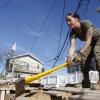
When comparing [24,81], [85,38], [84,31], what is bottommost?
[24,81]

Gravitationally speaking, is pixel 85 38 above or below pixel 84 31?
below

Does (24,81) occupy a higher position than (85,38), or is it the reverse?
(85,38)

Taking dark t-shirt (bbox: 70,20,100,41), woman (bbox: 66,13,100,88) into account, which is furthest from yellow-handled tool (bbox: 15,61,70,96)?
dark t-shirt (bbox: 70,20,100,41)

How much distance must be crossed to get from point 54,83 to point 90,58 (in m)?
25.7

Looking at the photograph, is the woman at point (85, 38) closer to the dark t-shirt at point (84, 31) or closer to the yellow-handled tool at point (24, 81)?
the dark t-shirt at point (84, 31)

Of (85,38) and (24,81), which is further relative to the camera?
(85,38)

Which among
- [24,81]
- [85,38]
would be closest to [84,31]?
[85,38]

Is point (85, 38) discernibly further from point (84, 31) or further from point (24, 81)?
point (24, 81)

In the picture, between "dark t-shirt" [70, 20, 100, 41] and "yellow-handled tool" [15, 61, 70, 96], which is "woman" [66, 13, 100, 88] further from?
"yellow-handled tool" [15, 61, 70, 96]

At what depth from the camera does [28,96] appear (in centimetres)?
439

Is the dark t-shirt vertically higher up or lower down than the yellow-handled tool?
higher up

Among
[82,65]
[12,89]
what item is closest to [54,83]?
[12,89]

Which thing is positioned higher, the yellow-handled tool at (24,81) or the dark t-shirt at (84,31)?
the dark t-shirt at (84,31)

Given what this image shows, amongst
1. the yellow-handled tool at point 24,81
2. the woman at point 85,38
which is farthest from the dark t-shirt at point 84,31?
the yellow-handled tool at point 24,81
